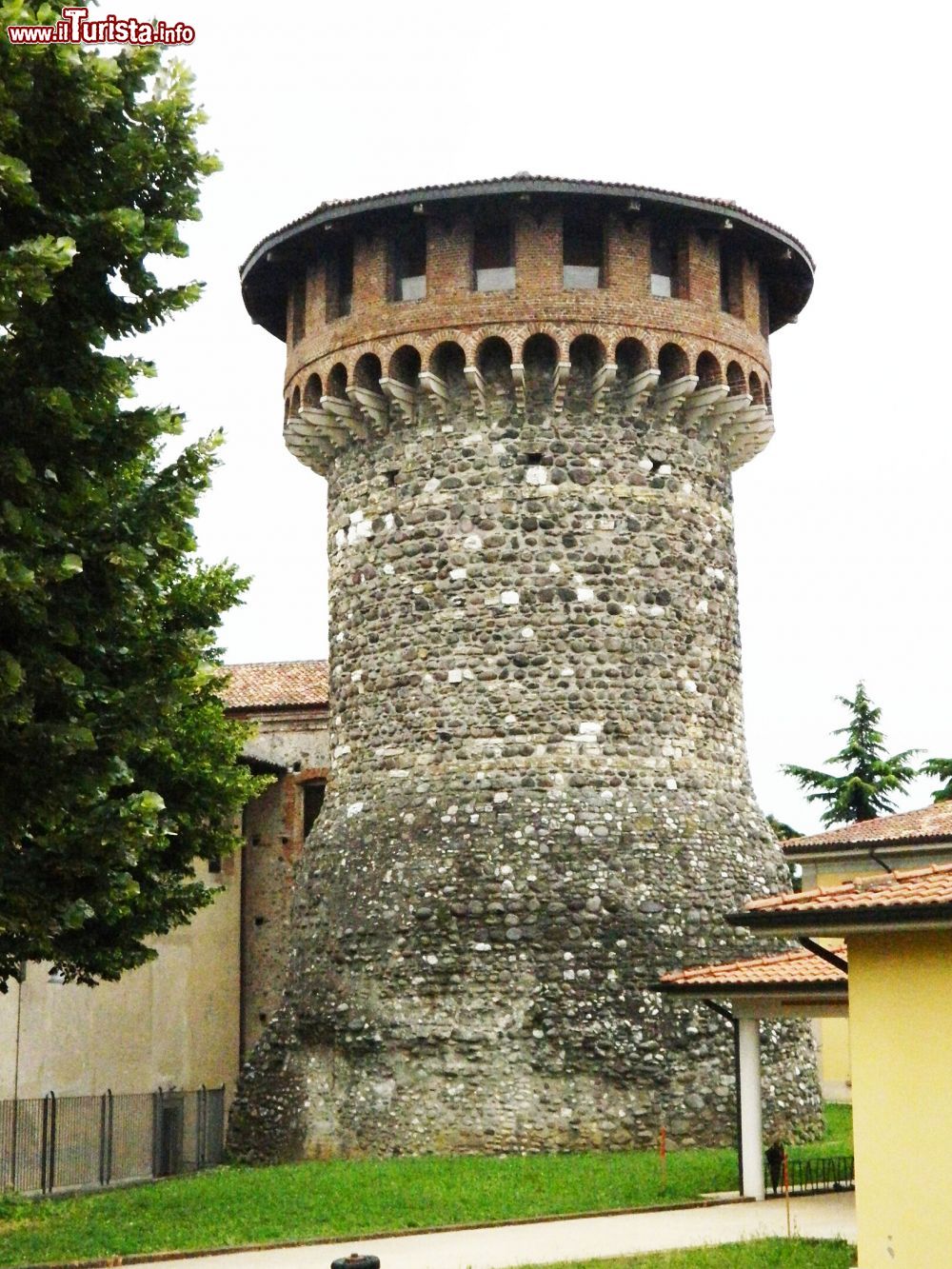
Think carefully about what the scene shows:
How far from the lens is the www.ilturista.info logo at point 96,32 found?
9484 mm

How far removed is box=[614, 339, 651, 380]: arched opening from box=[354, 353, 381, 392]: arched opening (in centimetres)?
300

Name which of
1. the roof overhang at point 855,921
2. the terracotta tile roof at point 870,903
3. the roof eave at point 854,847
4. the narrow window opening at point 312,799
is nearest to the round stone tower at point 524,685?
the narrow window opening at point 312,799

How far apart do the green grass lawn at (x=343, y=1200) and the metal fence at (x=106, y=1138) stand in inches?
53.6

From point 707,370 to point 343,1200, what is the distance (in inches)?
432

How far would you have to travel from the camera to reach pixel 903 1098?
10492mm

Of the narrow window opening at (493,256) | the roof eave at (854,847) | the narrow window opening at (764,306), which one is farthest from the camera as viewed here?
the roof eave at (854,847)

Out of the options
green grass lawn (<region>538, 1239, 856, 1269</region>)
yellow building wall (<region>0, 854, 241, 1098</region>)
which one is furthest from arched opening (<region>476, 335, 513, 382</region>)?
green grass lawn (<region>538, 1239, 856, 1269</region>)

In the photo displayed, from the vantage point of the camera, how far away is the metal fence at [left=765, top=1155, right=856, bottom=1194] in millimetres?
16484

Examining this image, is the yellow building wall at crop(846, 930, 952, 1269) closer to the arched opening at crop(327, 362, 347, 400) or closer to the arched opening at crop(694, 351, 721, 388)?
the arched opening at crop(694, 351, 721, 388)

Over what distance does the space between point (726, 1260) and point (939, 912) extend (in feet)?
11.5

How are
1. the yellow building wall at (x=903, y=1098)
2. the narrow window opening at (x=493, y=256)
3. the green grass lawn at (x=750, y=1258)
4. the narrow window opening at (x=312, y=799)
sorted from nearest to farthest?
the yellow building wall at (x=903, y=1098), the green grass lawn at (x=750, y=1258), the narrow window opening at (x=493, y=256), the narrow window opening at (x=312, y=799)

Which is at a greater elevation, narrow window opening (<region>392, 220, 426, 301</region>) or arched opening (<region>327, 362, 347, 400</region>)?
narrow window opening (<region>392, 220, 426, 301</region>)

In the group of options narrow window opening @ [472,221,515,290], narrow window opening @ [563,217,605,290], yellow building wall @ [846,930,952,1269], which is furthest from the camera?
narrow window opening @ [563,217,605,290]

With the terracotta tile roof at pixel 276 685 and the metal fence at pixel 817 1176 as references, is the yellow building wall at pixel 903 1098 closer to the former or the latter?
the metal fence at pixel 817 1176
